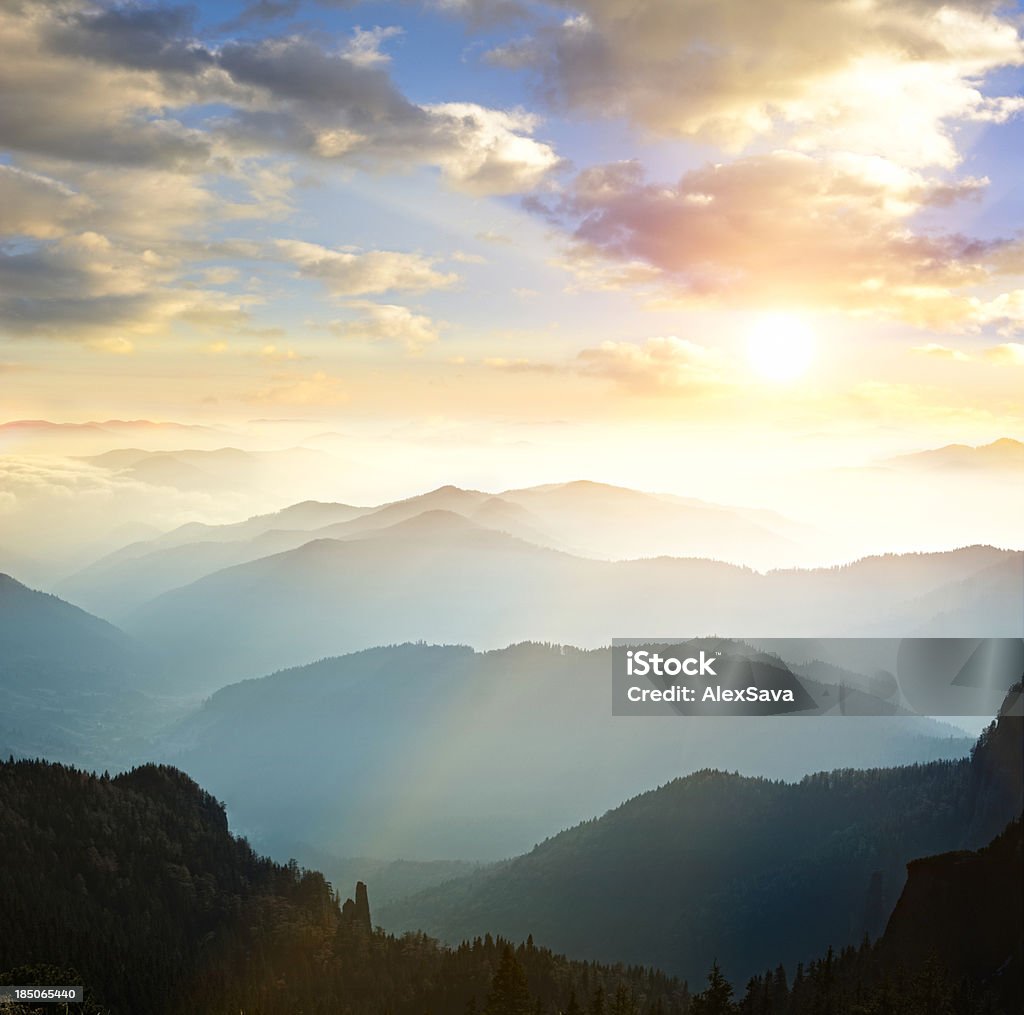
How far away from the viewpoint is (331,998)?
609 ft

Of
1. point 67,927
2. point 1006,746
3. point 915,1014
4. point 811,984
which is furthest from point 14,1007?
point 1006,746

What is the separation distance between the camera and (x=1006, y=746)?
19950 centimetres

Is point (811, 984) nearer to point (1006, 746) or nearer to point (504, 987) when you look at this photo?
point (1006, 746)

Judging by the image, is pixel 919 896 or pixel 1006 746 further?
pixel 1006 746

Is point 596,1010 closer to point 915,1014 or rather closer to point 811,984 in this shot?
point 915,1014

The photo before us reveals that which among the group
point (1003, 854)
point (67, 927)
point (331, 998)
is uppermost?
point (1003, 854)

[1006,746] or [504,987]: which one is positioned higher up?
[1006,746]

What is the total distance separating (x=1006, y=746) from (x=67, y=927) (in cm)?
18429

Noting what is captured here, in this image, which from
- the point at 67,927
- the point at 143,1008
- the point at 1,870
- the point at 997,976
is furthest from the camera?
the point at 1,870

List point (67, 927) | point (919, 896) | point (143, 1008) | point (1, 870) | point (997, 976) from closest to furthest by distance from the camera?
1. point (997, 976)
2. point (919, 896)
3. point (143, 1008)
4. point (67, 927)
5. point (1, 870)

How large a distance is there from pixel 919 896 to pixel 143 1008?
131 m

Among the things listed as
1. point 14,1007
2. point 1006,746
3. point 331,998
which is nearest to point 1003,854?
point 1006,746

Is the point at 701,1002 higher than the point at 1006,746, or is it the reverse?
the point at 1006,746

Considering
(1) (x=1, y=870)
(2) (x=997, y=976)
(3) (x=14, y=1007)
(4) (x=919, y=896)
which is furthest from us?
(1) (x=1, y=870)
